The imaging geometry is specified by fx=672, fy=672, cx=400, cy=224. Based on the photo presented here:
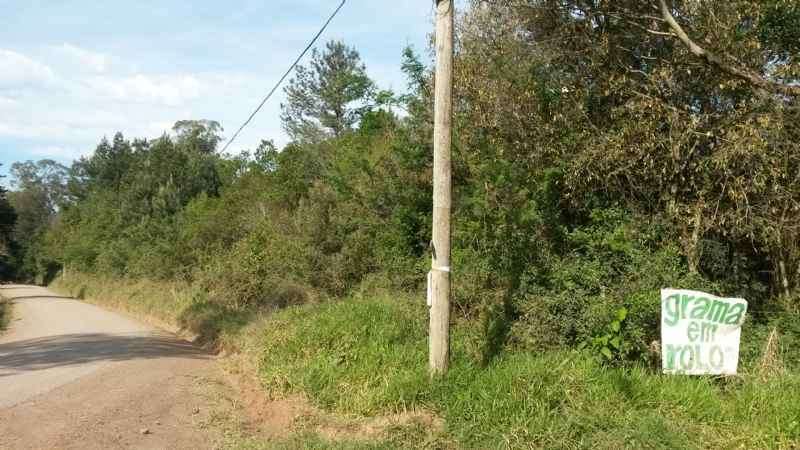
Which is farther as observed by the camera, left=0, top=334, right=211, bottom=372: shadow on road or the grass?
the grass

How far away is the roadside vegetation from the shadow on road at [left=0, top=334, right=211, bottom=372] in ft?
5.07

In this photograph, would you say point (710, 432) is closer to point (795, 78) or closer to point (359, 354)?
point (359, 354)

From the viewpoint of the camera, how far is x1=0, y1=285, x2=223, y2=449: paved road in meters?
6.98

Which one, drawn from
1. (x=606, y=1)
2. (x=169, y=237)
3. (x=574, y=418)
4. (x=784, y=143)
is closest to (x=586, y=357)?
(x=574, y=418)

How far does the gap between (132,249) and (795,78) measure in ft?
111

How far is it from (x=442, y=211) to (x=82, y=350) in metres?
9.41

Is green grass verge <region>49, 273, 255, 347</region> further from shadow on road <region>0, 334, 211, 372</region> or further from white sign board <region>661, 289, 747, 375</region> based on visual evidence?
white sign board <region>661, 289, 747, 375</region>

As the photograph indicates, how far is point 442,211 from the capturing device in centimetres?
750

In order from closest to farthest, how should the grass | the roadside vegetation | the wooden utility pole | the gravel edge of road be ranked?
the roadside vegetation
the wooden utility pole
the gravel edge of road
the grass

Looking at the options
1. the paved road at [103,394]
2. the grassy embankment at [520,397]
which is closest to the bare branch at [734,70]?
the grassy embankment at [520,397]

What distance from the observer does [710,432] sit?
21.0 feet

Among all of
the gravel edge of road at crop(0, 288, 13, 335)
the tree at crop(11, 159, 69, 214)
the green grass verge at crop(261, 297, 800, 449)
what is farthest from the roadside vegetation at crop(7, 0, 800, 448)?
the tree at crop(11, 159, 69, 214)

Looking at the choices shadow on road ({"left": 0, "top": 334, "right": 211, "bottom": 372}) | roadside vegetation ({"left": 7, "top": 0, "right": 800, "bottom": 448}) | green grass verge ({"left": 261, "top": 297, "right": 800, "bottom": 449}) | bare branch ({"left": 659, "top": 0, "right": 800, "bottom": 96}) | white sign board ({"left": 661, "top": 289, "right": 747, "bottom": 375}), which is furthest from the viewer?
shadow on road ({"left": 0, "top": 334, "right": 211, "bottom": 372})

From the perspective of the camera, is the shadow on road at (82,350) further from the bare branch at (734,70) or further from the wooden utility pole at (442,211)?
the bare branch at (734,70)
